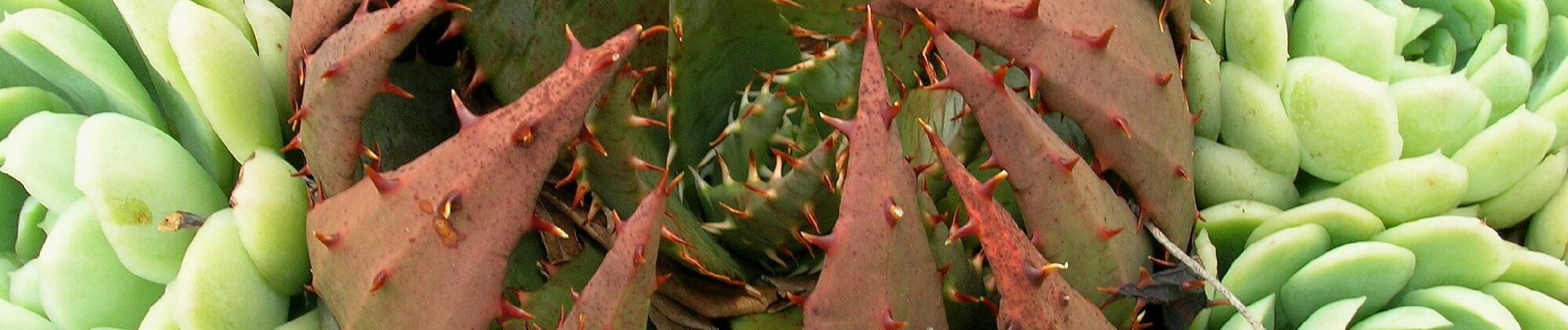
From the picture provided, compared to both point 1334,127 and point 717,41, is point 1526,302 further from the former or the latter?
point 717,41

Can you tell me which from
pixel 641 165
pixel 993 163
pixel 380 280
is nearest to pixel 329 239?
pixel 380 280

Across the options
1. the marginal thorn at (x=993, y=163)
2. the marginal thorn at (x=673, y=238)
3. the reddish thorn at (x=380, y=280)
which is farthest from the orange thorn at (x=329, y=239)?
the marginal thorn at (x=993, y=163)

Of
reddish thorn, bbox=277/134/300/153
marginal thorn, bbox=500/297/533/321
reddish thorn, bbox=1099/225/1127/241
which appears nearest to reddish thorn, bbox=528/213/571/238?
marginal thorn, bbox=500/297/533/321

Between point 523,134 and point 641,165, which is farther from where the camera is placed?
point 641,165

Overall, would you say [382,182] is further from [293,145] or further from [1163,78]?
[1163,78]

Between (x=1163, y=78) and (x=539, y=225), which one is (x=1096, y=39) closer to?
(x=1163, y=78)

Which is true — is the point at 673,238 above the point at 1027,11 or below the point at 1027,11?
below

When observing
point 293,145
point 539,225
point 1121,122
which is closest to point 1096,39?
point 1121,122
